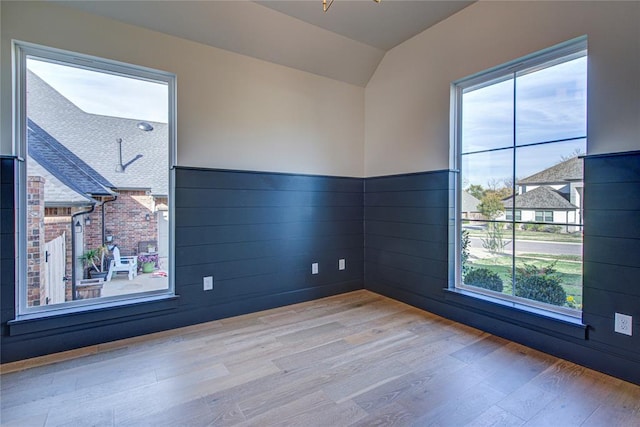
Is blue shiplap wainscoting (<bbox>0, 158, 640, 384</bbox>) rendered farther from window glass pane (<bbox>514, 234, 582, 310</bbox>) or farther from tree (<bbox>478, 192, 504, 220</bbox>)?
tree (<bbox>478, 192, 504, 220</bbox>)

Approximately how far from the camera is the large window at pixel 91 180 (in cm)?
240

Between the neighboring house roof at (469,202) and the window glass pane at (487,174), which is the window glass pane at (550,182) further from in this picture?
the neighboring house roof at (469,202)

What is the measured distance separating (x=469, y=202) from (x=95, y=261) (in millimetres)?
3457

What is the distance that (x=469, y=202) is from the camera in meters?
3.09

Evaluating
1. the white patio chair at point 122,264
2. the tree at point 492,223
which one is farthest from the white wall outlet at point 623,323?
the white patio chair at point 122,264

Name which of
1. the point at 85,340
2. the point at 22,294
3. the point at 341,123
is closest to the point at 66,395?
the point at 85,340

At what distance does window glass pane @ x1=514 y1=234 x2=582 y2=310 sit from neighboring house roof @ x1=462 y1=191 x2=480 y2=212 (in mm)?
451

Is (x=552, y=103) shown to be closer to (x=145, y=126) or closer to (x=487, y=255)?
(x=487, y=255)

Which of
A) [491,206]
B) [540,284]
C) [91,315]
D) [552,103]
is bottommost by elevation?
[91,315]

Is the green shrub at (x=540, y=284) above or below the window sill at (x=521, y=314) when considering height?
above

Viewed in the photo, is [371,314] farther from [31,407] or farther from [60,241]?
[60,241]

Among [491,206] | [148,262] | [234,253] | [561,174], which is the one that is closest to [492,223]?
[491,206]

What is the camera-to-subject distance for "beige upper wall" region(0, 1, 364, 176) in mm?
2364

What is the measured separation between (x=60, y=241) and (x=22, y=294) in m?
0.45
